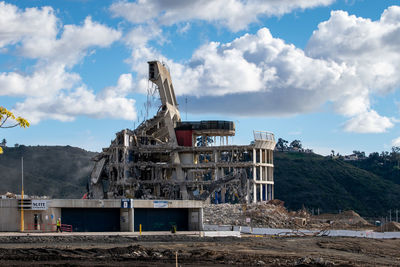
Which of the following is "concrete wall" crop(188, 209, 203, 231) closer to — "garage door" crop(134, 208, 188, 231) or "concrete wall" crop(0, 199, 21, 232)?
"garage door" crop(134, 208, 188, 231)

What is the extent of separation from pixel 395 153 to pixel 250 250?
16268 centimetres

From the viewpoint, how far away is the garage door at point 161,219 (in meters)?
61.8

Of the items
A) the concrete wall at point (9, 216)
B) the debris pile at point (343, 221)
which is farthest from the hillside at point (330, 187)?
the concrete wall at point (9, 216)

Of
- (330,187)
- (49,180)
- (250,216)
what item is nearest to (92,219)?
(250,216)

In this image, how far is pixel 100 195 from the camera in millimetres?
97312

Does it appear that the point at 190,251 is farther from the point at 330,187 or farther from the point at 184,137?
the point at 330,187

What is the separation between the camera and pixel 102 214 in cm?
6062

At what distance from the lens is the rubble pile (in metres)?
73.4

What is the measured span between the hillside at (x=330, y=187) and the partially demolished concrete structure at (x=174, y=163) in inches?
2042

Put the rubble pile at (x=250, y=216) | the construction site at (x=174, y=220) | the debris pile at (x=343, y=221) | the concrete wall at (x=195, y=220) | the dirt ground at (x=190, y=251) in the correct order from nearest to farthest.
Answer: the dirt ground at (x=190, y=251) → the construction site at (x=174, y=220) → the concrete wall at (x=195, y=220) → the rubble pile at (x=250, y=216) → the debris pile at (x=343, y=221)

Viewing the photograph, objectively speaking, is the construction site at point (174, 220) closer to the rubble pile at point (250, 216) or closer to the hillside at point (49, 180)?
the rubble pile at point (250, 216)

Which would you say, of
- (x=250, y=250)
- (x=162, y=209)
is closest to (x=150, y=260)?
(x=250, y=250)

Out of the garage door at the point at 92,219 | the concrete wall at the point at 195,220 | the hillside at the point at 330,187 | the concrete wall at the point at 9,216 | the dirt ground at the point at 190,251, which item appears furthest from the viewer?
the hillside at the point at 330,187

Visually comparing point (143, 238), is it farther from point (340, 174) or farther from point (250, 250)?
point (340, 174)
